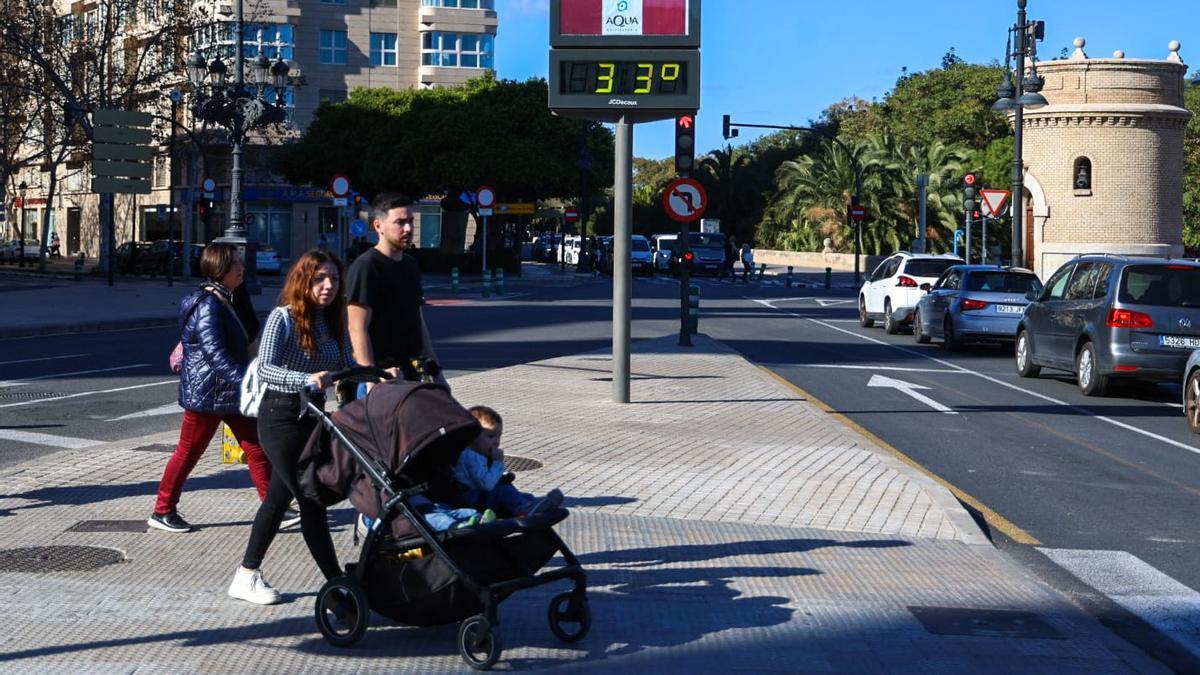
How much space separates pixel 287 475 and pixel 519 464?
4.37 metres

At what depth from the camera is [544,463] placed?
35.3ft

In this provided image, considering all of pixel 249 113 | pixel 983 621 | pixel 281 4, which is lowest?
pixel 983 621

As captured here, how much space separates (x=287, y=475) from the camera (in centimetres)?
632

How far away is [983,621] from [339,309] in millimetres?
3198

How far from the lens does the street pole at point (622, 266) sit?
14.6 m

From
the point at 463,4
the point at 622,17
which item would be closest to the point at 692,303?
the point at 622,17

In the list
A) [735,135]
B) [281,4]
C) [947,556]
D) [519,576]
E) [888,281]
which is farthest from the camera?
[281,4]

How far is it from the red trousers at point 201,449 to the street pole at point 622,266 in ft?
22.3

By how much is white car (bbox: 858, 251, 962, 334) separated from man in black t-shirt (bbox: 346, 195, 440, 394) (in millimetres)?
21956

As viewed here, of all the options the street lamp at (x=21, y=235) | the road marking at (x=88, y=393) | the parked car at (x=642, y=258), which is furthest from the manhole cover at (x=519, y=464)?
the street lamp at (x=21, y=235)

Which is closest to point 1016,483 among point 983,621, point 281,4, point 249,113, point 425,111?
point 983,621

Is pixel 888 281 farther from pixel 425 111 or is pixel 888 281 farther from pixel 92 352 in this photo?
pixel 425 111

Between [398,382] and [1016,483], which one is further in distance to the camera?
[1016,483]

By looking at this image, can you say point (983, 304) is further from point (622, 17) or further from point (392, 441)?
point (392, 441)
